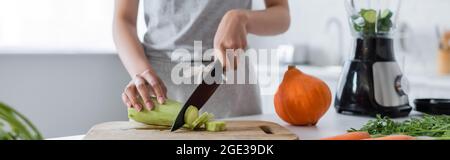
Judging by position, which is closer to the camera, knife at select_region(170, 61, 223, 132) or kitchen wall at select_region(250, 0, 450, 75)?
knife at select_region(170, 61, 223, 132)

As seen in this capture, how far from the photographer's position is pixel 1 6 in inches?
101

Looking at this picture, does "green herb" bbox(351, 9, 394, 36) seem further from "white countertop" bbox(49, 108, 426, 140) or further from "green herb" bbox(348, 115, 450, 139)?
"green herb" bbox(348, 115, 450, 139)

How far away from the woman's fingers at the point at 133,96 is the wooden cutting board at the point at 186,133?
0.04 m

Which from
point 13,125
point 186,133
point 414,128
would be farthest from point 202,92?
point 13,125

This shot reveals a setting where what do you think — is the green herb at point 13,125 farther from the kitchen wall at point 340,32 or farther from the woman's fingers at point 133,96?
the kitchen wall at point 340,32

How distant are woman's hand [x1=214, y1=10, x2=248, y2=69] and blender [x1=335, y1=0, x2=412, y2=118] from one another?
1.02 feet

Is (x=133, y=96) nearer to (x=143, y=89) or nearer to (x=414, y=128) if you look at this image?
(x=143, y=89)

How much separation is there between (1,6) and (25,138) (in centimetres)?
230

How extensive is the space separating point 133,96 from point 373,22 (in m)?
0.54

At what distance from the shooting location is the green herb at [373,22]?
3.82ft

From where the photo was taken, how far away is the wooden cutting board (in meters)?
0.87


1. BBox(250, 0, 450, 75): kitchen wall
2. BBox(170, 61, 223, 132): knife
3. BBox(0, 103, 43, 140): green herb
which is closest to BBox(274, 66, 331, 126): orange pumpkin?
BBox(170, 61, 223, 132): knife

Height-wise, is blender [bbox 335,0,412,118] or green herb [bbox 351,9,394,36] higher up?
green herb [bbox 351,9,394,36]

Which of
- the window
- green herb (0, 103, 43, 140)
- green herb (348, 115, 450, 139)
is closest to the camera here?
green herb (0, 103, 43, 140)
